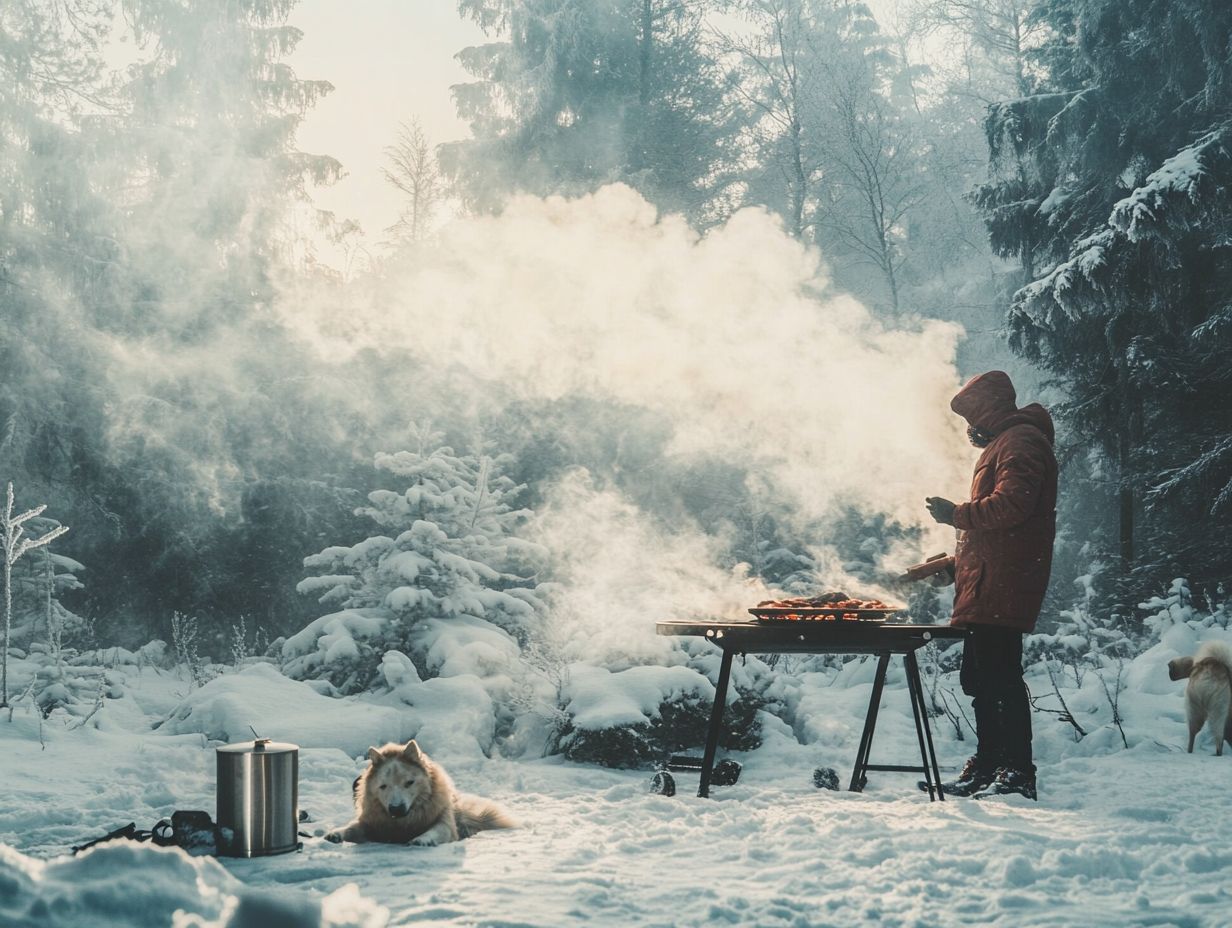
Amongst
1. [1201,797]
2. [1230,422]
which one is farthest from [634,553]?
[1201,797]

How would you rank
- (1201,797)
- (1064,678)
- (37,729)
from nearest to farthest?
(1201,797) → (37,729) → (1064,678)

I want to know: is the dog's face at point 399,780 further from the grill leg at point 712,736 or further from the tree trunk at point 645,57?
the tree trunk at point 645,57

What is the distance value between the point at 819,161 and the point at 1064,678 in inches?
589

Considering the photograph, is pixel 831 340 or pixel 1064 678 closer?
pixel 1064 678

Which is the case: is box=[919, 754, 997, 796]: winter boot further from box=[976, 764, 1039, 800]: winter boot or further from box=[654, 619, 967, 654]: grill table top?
box=[654, 619, 967, 654]: grill table top

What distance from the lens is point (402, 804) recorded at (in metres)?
4.30

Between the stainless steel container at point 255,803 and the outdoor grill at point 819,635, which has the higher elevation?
the outdoor grill at point 819,635

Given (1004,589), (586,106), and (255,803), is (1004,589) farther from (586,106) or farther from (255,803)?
(586,106)

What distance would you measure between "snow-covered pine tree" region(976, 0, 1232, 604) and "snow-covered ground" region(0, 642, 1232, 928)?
550 centimetres

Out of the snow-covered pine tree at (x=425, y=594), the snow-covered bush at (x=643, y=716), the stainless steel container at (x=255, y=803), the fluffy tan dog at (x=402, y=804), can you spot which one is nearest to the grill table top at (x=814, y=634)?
the fluffy tan dog at (x=402, y=804)

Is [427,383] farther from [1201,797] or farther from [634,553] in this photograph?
[1201,797]

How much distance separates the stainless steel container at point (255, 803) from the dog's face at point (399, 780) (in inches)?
14.5

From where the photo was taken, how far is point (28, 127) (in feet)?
41.0

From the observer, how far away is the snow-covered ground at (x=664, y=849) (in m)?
1.85
